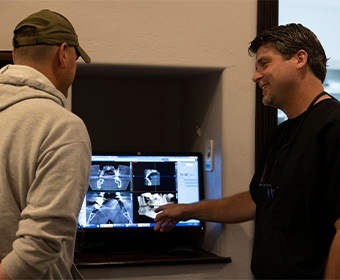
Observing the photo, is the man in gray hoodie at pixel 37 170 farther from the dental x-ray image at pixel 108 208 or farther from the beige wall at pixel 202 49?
the dental x-ray image at pixel 108 208

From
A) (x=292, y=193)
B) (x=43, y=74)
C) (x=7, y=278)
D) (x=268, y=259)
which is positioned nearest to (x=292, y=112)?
(x=292, y=193)

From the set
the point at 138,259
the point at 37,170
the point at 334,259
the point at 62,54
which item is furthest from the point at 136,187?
the point at 37,170

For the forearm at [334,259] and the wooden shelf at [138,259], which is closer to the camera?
the forearm at [334,259]

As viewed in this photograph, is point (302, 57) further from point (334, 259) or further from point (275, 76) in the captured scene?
point (334, 259)

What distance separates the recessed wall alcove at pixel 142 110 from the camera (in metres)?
3.38

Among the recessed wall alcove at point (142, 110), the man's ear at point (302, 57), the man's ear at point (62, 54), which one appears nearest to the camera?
the man's ear at point (62, 54)

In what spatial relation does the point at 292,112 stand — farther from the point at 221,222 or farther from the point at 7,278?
the point at 7,278

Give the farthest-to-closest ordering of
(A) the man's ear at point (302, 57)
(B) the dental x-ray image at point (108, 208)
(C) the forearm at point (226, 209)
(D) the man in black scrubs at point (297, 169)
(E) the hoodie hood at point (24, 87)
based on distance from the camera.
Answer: (B) the dental x-ray image at point (108, 208) → (C) the forearm at point (226, 209) → (A) the man's ear at point (302, 57) → (D) the man in black scrubs at point (297, 169) → (E) the hoodie hood at point (24, 87)

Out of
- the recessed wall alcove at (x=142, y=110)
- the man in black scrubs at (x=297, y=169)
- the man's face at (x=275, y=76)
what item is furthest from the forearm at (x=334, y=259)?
the recessed wall alcove at (x=142, y=110)

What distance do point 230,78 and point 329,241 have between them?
101 centimetres

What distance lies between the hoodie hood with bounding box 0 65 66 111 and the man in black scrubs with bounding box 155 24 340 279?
2.70 feet

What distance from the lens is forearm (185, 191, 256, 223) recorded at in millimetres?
2840

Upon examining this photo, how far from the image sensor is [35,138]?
5.52 feet

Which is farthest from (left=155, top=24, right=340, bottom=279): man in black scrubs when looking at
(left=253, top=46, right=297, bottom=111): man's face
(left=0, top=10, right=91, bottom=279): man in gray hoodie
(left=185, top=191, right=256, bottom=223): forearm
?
(left=0, top=10, right=91, bottom=279): man in gray hoodie
